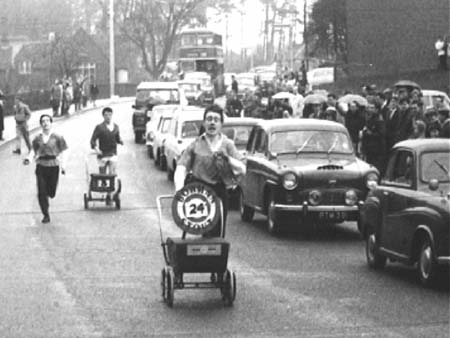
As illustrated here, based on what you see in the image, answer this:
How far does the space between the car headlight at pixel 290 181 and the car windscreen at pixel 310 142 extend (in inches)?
42.8

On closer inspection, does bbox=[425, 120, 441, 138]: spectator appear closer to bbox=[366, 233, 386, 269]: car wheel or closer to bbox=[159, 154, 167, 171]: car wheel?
bbox=[366, 233, 386, 269]: car wheel

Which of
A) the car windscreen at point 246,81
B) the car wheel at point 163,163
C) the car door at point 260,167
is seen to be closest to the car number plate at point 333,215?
the car door at point 260,167

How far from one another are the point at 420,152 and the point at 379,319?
3.13m

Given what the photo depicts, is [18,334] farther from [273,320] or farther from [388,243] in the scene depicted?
[388,243]

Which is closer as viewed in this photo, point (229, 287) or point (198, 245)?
point (198, 245)

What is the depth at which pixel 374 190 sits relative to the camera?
14.9 meters

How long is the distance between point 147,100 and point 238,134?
21.5 meters

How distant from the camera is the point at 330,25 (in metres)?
69.1

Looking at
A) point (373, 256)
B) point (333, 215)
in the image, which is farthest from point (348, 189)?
point (373, 256)

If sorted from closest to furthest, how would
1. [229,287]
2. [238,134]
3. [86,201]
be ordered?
[229,287]
[86,201]
[238,134]

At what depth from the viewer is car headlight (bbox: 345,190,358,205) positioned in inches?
728

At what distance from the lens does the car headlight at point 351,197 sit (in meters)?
18.5

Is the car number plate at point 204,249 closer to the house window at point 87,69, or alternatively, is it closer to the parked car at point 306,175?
the parked car at point 306,175

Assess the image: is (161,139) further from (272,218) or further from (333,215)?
(333,215)
